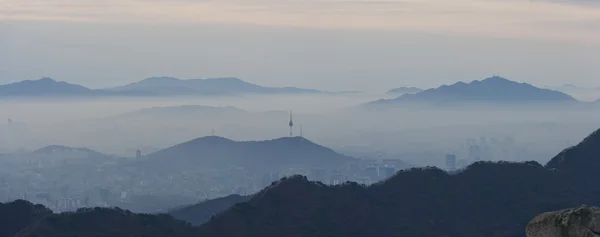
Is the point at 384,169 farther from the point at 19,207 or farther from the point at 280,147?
the point at 19,207

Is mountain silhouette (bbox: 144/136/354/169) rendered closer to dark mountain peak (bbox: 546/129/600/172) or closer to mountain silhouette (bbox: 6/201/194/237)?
dark mountain peak (bbox: 546/129/600/172)

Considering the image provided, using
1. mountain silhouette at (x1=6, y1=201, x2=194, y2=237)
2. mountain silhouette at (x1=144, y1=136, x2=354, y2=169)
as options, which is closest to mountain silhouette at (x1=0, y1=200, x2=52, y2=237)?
mountain silhouette at (x1=6, y1=201, x2=194, y2=237)

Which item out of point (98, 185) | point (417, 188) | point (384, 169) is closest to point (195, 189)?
point (98, 185)

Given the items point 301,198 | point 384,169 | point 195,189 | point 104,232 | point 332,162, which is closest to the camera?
point 104,232

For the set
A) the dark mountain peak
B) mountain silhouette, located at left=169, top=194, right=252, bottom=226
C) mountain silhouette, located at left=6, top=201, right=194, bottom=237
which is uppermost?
the dark mountain peak

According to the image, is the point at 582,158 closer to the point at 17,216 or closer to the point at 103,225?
the point at 103,225

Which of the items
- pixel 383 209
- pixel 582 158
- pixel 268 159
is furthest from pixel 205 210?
pixel 268 159
